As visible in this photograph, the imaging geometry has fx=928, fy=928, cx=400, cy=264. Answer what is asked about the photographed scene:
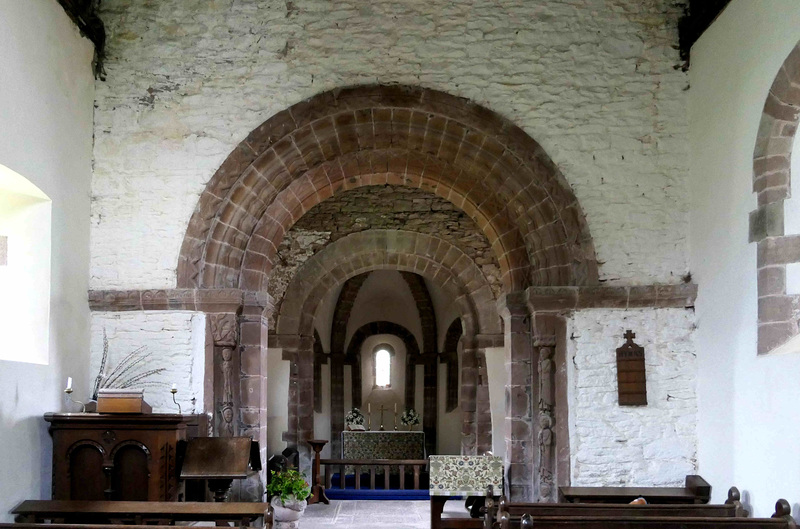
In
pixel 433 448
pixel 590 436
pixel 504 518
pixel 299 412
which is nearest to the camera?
pixel 504 518

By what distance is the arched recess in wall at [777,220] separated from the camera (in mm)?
7246

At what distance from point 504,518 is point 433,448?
13.7m

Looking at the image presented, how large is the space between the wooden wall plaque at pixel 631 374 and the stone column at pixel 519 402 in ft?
3.25

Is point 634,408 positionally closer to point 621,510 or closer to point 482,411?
point 621,510

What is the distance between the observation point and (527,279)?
10.2 metres

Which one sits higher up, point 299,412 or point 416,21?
point 416,21

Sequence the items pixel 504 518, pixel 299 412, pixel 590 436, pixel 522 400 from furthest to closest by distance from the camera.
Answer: pixel 299 412 < pixel 522 400 < pixel 590 436 < pixel 504 518

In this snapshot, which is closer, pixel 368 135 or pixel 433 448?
pixel 368 135

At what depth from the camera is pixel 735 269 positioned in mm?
8117

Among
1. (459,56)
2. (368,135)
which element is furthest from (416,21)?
(368,135)

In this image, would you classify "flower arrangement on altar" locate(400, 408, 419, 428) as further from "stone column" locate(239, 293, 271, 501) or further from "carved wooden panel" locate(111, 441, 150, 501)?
"carved wooden panel" locate(111, 441, 150, 501)

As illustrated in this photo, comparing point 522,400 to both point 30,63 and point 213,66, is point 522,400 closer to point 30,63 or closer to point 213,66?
point 213,66

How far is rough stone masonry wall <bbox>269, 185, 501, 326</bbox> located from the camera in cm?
1449

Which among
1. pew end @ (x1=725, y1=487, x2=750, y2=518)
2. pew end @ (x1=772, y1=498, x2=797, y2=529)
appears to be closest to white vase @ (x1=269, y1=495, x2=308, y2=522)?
pew end @ (x1=725, y1=487, x2=750, y2=518)
